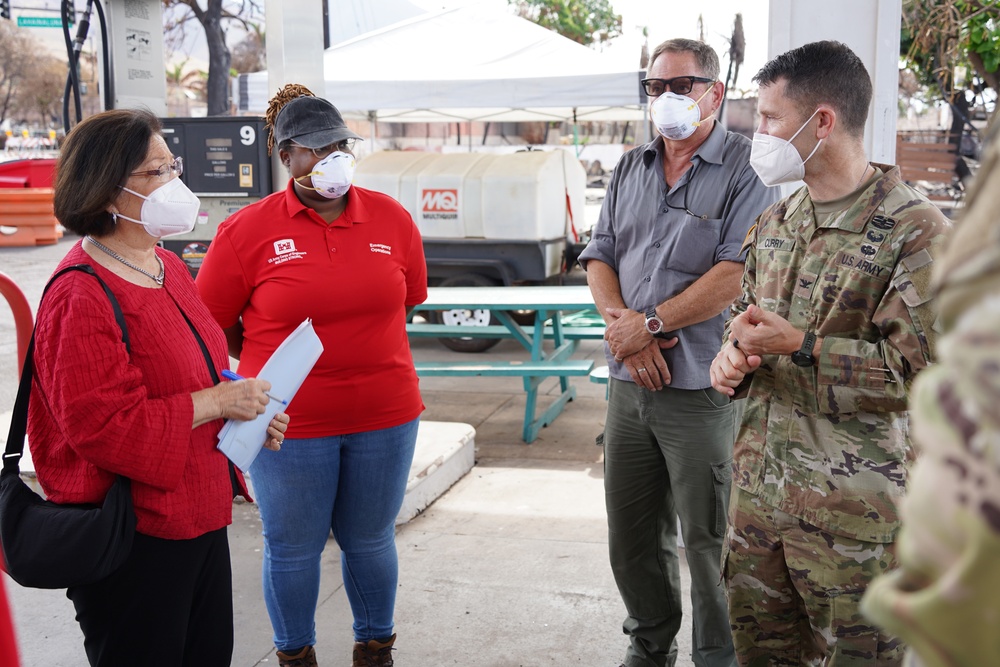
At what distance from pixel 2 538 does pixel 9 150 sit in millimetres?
39674

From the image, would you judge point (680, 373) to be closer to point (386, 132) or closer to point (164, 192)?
point (164, 192)

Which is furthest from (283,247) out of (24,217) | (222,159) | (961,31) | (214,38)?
(24,217)

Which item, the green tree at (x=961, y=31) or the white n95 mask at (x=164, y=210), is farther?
the green tree at (x=961, y=31)

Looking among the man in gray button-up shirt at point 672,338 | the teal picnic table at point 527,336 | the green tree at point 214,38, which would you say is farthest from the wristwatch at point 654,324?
the green tree at point 214,38

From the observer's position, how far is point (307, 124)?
3.02m

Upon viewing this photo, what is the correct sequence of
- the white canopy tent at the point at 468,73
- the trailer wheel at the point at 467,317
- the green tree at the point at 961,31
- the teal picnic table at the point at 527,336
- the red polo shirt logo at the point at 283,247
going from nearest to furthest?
1. the red polo shirt logo at the point at 283,247
2. the teal picnic table at the point at 527,336
3. the trailer wheel at the point at 467,317
4. the green tree at the point at 961,31
5. the white canopy tent at the point at 468,73

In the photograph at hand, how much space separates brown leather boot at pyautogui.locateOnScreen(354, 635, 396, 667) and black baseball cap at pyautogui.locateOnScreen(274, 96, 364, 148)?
5.58ft

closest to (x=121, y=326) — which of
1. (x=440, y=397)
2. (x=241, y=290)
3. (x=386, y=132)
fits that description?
(x=241, y=290)

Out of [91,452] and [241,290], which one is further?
[241,290]

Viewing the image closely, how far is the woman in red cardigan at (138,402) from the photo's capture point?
7.08 ft

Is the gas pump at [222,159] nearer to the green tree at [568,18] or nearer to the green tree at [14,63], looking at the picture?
the green tree at [568,18]

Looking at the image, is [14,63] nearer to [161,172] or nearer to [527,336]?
[527,336]

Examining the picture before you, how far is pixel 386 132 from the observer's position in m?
19.7

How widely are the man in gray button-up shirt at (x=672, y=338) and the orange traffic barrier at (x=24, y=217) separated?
694 inches
